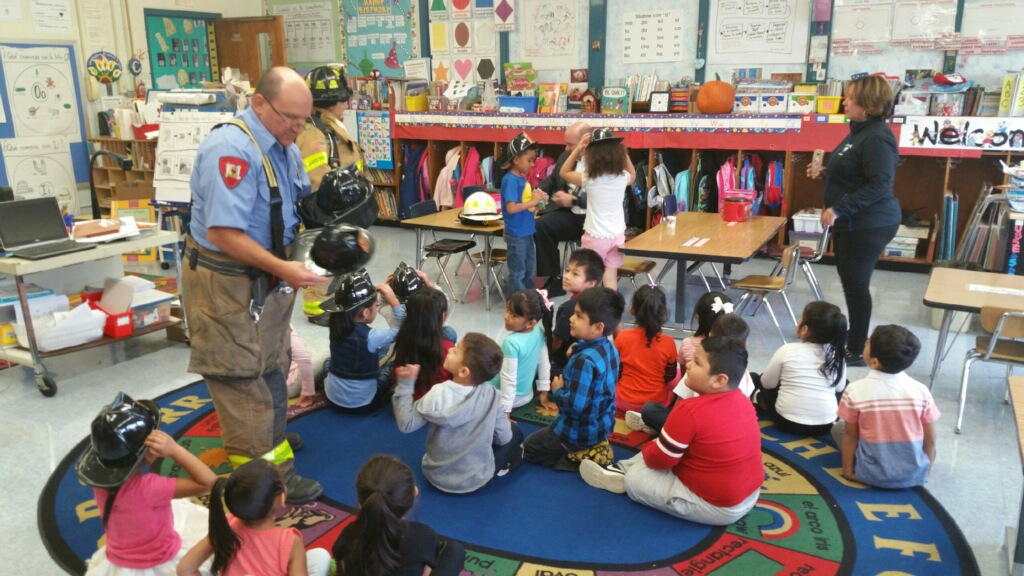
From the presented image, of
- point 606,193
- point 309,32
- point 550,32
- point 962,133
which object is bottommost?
point 606,193

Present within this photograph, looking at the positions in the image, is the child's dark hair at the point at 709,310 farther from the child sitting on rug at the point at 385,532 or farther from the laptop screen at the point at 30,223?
the laptop screen at the point at 30,223

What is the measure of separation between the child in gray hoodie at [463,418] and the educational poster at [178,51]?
8.21 m

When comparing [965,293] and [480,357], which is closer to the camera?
[480,357]

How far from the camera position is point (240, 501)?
84.2 inches

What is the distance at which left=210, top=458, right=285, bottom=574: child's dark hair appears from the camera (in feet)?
6.99

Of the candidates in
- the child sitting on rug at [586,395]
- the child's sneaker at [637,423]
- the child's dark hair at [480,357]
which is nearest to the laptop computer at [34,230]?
the child's dark hair at [480,357]

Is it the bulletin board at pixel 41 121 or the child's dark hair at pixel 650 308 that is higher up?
the bulletin board at pixel 41 121

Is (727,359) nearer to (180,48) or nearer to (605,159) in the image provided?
(605,159)

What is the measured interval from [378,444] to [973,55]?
252 inches

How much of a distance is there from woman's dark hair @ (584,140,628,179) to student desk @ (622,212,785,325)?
1.67 feet

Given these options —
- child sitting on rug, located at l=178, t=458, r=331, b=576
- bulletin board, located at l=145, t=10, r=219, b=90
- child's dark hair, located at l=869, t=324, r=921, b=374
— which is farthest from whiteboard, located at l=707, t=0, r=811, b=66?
child sitting on rug, located at l=178, t=458, r=331, b=576

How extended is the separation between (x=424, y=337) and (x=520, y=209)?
2026 millimetres

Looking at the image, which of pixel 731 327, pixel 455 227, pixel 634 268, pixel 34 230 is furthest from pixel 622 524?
pixel 34 230

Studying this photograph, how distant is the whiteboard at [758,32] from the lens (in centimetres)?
745
